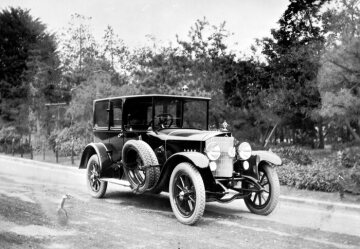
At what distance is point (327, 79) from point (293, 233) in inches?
435

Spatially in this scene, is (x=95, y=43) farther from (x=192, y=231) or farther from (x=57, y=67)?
(x=192, y=231)

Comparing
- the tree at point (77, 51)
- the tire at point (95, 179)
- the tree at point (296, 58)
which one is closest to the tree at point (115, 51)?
the tree at point (77, 51)

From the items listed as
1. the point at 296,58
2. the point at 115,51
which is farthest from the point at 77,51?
the point at 296,58

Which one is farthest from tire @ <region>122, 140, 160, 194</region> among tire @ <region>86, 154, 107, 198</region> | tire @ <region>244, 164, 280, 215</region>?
tire @ <region>244, 164, 280, 215</region>

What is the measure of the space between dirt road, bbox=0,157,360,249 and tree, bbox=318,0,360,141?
7823 mm

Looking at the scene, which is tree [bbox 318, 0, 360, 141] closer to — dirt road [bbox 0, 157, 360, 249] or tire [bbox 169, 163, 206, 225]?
dirt road [bbox 0, 157, 360, 249]

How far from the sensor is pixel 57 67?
45.5ft

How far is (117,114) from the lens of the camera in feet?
28.9

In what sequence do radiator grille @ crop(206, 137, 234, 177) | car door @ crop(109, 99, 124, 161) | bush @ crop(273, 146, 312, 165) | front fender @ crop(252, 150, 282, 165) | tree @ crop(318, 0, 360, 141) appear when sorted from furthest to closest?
tree @ crop(318, 0, 360, 141), bush @ crop(273, 146, 312, 165), car door @ crop(109, 99, 124, 161), front fender @ crop(252, 150, 282, 165), radiator grille @ crop(206, 137, 234, 177)

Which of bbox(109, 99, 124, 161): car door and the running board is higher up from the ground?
bbox(109, 99, 124, 161): car door

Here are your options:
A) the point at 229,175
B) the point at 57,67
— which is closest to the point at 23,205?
the point at 229,175

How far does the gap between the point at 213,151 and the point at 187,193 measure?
78 centimetres

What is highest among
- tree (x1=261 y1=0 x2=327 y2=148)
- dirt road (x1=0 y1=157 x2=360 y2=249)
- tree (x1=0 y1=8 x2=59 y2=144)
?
tree (x1=261 y1=0 x2=327 y2=148)

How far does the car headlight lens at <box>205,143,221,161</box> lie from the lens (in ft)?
22.7
